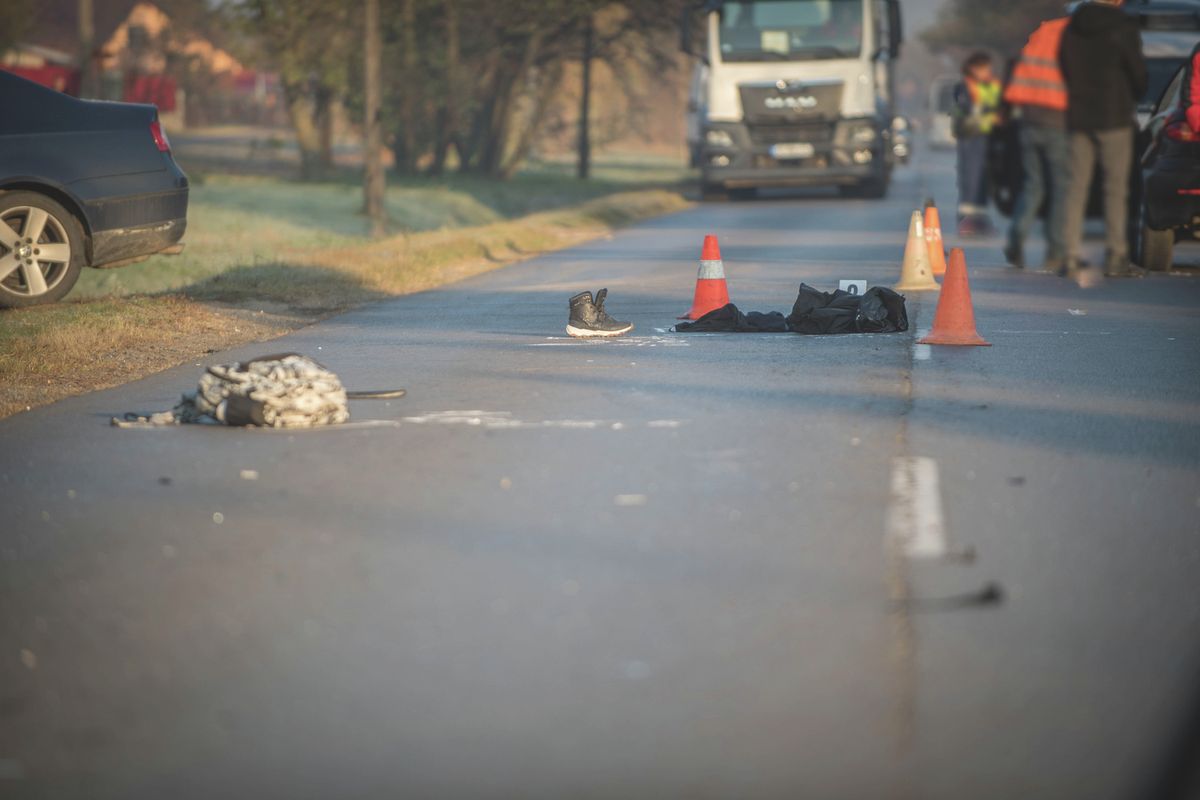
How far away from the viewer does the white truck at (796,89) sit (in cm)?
2931

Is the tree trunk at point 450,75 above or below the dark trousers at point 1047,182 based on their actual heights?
above

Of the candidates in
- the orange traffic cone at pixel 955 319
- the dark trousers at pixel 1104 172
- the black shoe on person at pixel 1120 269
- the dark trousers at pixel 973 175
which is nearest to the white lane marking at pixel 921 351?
Answer: the orange traffic cone at pixel 955 319

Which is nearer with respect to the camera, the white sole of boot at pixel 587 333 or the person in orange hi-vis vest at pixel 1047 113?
the white sole of boot at pixel 587 333

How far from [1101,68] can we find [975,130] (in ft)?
22.7

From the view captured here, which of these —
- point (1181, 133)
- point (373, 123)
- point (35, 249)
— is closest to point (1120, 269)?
point (1181, 133)

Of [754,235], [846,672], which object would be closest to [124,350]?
[846,672]

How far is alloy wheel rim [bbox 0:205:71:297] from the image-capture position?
41.3 feet

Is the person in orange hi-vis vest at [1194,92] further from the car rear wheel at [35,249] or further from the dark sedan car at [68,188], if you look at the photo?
the car rear wheel at [35,249]

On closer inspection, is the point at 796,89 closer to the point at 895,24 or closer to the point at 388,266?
the point at 895,24

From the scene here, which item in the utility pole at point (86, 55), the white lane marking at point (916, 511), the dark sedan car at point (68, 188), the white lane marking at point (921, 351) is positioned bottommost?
the white lane marking at point (916, 511)

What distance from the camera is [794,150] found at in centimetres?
3008

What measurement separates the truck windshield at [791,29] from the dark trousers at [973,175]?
8.42m

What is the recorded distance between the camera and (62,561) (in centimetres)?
573

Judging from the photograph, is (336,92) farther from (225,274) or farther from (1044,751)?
(1044,751)
